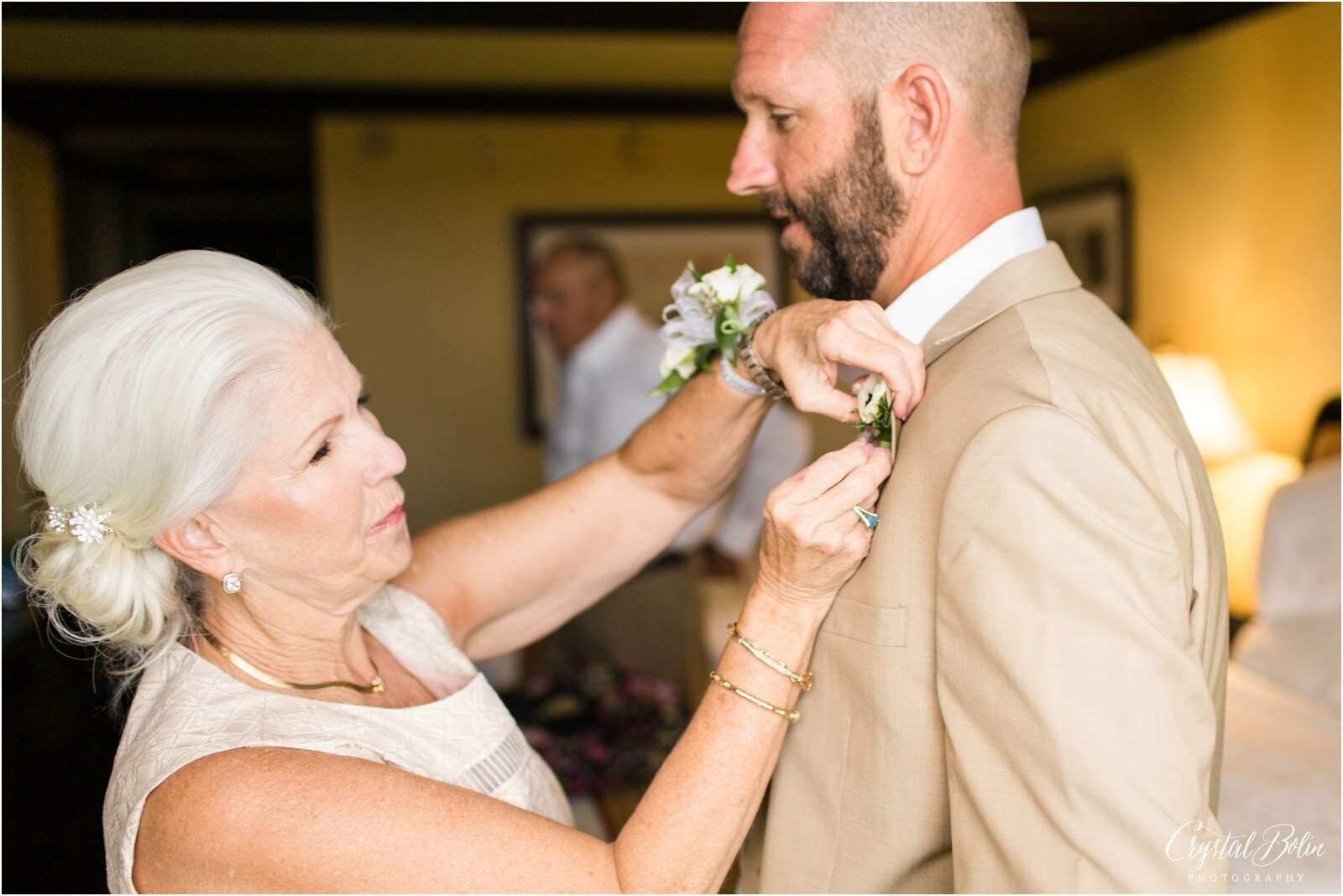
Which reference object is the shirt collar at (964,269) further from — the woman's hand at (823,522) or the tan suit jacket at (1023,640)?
the woman's hand at (823,522)

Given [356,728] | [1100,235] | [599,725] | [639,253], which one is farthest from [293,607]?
[639,253]

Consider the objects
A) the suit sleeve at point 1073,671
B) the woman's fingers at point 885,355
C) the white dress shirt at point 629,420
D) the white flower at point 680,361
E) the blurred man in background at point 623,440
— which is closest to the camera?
the suit sleeve at point 1073,671

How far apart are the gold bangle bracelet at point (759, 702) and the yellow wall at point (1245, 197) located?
337 cm

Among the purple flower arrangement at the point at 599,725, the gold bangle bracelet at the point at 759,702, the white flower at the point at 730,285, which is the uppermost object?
the white flower at the point at 730,285

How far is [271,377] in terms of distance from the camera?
1.43m

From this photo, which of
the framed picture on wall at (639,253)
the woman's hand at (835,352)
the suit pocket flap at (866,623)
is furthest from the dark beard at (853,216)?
the framed picture on wall at (639,253)

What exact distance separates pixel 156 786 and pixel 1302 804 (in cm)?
230

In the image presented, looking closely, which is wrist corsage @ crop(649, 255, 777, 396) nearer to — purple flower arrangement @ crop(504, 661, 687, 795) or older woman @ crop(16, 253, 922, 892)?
older woman @ crop(16, 253, 922, 892)

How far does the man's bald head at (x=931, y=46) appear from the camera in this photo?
1.42 metres

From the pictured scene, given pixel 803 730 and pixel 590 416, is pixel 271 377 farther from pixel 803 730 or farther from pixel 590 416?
pixel 590 416

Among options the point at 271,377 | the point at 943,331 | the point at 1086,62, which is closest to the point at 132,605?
the point at 271,377

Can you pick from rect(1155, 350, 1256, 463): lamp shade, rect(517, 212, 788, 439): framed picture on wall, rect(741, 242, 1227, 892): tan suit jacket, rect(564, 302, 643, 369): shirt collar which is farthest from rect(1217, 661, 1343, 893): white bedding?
rect(517, 212, 788, 439): framed picture on wall

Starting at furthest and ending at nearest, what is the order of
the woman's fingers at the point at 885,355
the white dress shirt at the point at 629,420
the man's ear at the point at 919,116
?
the white dress shirt at the point at 629,420
the man's ear at the point at 919,116
the woman's fingers at the point at 885,355

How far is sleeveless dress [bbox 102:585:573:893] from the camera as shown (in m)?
1.37
